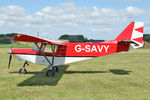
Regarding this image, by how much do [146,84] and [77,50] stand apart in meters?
4.73

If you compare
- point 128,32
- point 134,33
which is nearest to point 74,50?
point 128,32

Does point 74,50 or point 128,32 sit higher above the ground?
point 128,32

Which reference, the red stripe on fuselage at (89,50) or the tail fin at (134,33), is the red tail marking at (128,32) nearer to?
the tail fin at (134,33)

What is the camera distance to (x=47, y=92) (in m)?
7.09

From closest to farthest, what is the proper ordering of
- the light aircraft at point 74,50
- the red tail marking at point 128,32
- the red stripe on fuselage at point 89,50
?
the light aircraft at point 74,50, the red stripe on fuselage at point 89,50, the red tail marking at point 128,32

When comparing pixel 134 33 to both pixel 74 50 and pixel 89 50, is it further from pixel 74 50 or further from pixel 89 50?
pixel 74 50

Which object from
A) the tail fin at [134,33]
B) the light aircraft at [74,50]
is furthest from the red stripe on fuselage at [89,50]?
the tail fin at [134,33]

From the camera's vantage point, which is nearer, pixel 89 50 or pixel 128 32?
pixel 89 50

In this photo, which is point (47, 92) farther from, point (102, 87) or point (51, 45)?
point (51, 45)

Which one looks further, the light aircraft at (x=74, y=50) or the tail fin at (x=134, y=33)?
the tail fin at (x=134, y=33)

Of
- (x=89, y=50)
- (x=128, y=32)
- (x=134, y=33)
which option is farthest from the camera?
(x=128, y=32)

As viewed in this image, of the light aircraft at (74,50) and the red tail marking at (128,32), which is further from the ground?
the red tail marking at (128,32)

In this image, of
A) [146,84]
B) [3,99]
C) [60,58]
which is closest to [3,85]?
[3,99]

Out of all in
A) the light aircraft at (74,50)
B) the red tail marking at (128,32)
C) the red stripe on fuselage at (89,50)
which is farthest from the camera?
the red tail marking at (128,32)
